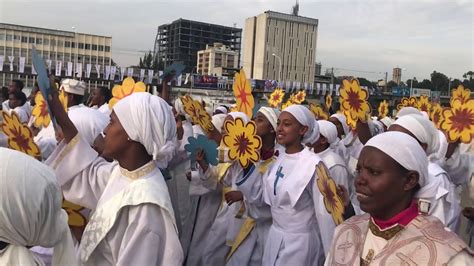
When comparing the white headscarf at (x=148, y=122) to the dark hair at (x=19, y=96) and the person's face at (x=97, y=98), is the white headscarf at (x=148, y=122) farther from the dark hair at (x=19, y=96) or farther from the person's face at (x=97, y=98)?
the dark hair at (x=19, y=96)

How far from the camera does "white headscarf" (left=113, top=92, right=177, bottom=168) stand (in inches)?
97.6

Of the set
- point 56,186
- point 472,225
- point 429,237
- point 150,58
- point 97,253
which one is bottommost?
point 472,225

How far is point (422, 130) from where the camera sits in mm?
3797

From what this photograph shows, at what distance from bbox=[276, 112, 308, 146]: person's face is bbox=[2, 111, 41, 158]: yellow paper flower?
1.97m

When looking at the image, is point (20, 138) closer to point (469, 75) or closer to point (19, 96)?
point (19, 96)

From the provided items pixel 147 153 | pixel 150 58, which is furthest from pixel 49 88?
pixel 150 58

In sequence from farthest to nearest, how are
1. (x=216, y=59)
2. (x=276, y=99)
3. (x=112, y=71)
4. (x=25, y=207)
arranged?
1. (x=216, y=59)
2. (x=112, y=71)
3. (x=276, y=99)
4. (x=25, y=207)

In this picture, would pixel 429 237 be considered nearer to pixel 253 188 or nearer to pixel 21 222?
pixel 21 222

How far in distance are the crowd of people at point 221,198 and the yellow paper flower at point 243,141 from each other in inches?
9.2

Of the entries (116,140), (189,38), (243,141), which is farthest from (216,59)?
(116,140)

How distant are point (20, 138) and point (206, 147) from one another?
5.74 ft

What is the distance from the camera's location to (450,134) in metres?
4.96

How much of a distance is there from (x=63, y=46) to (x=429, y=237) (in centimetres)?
9652

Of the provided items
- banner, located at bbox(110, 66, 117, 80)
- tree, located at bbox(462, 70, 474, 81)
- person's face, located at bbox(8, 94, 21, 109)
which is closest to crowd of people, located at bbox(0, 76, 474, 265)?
person's face, located at bbox(8, 94, 21, 109)
